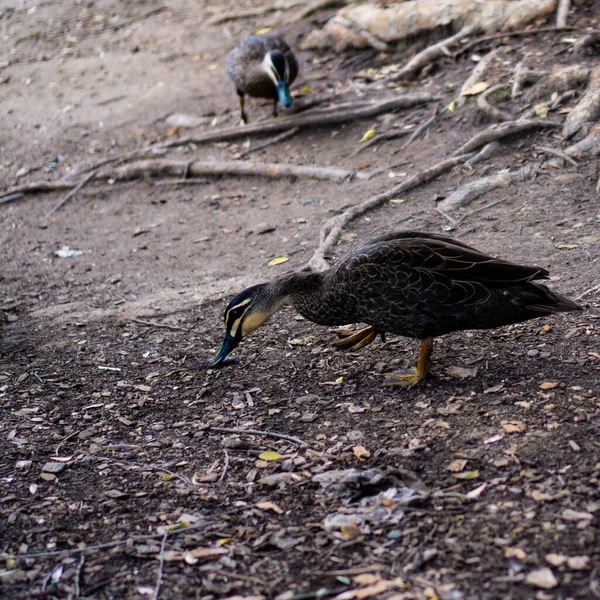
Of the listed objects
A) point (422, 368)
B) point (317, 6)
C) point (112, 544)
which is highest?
point (317, 6)

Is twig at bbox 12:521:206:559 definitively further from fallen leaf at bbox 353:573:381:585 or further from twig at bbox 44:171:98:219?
twig at bbox 44:171:98:219

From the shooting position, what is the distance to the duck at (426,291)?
4.12 m

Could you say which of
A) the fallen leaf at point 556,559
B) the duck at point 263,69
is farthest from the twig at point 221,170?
the fallen leaf at point 556,559

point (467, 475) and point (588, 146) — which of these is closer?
point (467, 475)

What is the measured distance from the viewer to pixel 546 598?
270cm

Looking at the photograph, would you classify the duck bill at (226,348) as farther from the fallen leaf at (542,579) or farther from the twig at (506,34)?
the twig at (506,34)

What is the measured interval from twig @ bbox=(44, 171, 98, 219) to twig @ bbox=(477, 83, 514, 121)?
14.8 feet

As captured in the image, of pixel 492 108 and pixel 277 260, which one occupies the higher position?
pixel 492 108

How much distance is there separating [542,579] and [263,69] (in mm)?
7733

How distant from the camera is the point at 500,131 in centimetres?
Result: 709

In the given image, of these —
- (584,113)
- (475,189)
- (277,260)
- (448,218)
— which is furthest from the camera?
(584,113)

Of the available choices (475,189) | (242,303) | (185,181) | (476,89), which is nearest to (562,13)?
(476,89)

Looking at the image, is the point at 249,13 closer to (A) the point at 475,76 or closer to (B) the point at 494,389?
(A) the point at 475,76

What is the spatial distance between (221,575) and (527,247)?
3.54 meters
